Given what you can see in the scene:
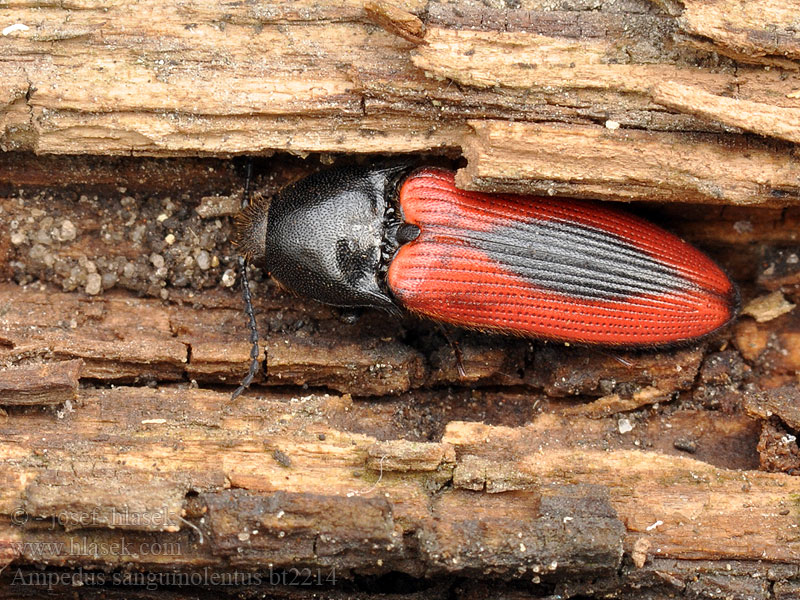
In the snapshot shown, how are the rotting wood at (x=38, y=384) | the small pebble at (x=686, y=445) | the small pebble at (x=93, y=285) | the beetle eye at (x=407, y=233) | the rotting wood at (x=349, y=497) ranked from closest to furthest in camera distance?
the rotting wood at (x=349, y=497) → the rotting wood at (x=38, y=384) → the small pebble at (x=686, y=445) → the beetle eye at (x=407, y=233) → the small pebble at (x=93, y=285)

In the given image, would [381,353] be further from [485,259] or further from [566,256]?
[566,256]

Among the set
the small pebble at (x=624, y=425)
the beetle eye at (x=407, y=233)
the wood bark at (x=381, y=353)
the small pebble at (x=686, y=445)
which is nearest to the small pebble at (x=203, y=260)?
the wood bark at (x=381, y=353)

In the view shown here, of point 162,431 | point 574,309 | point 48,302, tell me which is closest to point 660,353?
point 574,309

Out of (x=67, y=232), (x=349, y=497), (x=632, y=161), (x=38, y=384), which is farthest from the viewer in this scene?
(x=67, y=232)

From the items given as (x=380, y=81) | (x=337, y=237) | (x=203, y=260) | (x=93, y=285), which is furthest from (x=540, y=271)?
(x=93, y=285)

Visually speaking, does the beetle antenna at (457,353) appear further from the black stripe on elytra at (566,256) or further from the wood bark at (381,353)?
the black stripe on elytra at (566,256)

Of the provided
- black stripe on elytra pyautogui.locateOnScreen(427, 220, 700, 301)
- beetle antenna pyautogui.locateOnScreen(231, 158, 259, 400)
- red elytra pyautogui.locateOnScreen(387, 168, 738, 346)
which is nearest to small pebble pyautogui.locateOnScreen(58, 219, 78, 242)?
beetle antenna pyautogui.locateOnScreen(231, 158, 259, 400)

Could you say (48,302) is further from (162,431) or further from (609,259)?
(609,259)
